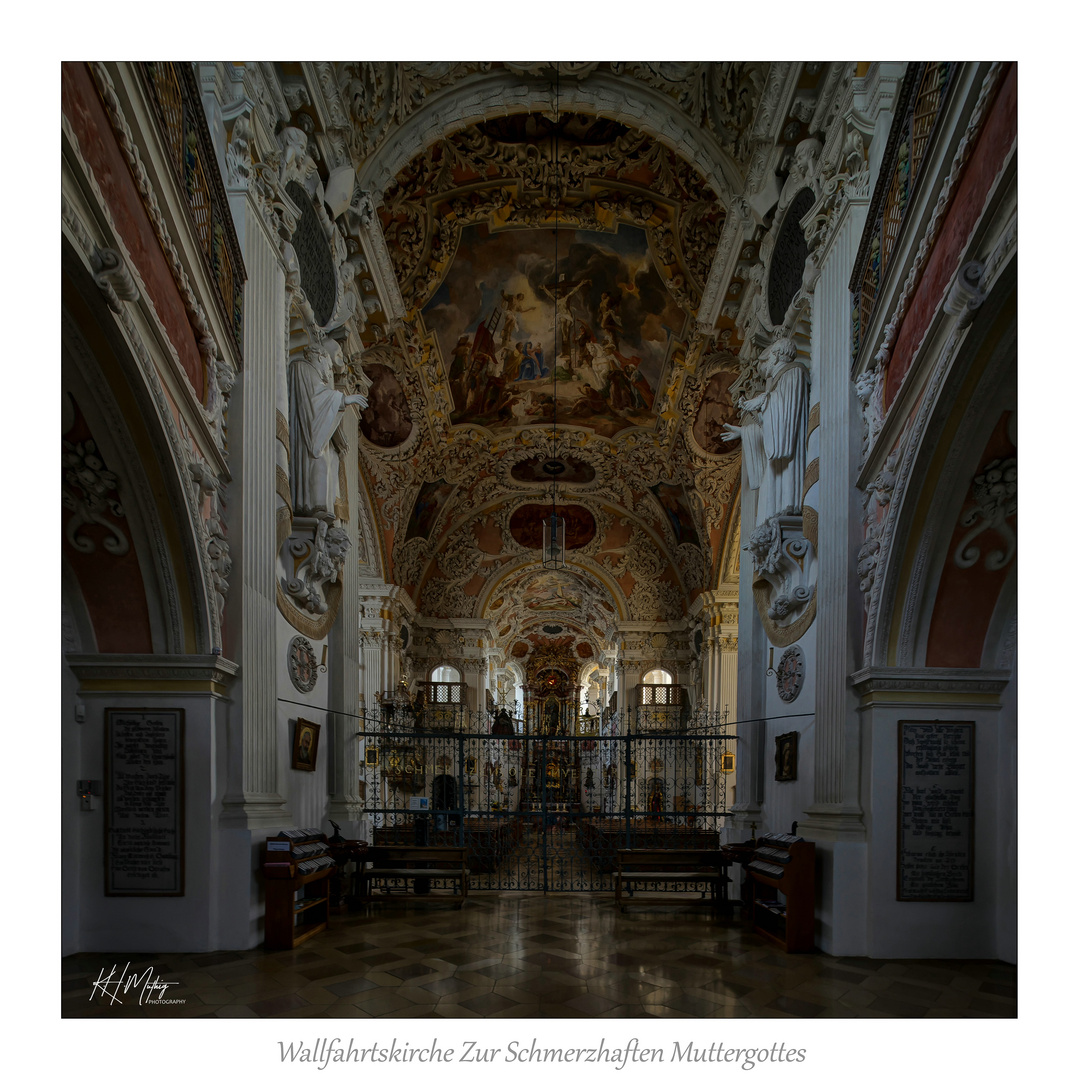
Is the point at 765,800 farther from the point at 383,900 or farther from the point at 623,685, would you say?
the point at 623,685

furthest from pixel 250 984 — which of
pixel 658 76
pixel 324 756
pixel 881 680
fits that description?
pixel 658 76

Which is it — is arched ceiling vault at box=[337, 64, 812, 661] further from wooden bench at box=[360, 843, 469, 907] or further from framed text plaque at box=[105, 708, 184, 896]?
wooden bench at box=[360, 843, 469, 907]

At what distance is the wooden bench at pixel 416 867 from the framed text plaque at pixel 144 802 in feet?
11.5

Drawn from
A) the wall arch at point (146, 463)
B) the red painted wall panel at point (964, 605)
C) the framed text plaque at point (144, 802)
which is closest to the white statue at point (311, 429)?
the wall arch at point (146, 463)

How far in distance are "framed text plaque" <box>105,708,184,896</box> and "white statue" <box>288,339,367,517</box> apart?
125 inches

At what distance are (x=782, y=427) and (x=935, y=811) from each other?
179 inches

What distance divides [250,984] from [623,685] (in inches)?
790

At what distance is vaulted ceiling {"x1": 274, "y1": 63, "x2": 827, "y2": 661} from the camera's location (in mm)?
11852

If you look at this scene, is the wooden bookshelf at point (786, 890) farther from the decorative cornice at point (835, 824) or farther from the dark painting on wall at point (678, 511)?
the dark painting on wall at point (678, 511)

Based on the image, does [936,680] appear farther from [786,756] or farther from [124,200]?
[124,200]

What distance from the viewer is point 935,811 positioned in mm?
7301

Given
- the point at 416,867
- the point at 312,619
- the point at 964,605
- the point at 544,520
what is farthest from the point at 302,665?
the point at 544,520

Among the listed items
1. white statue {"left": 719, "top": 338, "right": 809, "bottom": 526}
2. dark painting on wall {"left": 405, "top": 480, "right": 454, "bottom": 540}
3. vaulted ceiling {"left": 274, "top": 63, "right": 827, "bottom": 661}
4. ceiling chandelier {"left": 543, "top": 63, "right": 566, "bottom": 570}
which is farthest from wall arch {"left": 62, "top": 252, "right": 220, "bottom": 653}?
dark painting on wall {"left": 405, "top": 480, "right": 454, "bottom": 540}

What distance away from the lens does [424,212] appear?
14.2m
